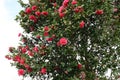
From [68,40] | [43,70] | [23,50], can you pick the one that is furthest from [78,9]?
[23,50]

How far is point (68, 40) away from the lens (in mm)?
13648

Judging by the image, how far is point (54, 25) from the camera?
13109mm

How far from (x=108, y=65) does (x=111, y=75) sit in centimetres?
60

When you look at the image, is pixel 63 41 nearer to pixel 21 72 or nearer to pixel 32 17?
pixel 32 17

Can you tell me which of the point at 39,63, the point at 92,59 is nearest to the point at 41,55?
the point at 39,63

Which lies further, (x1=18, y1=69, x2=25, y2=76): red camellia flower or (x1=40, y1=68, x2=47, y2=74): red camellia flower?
(x1=18, y1=69, x2=25, y2=76): red camellia flower

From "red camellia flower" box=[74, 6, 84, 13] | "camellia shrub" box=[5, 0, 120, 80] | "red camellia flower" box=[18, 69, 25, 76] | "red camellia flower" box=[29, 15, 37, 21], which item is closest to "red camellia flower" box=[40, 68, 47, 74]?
"camellia shrub" box=[5, 0, 120, 80]

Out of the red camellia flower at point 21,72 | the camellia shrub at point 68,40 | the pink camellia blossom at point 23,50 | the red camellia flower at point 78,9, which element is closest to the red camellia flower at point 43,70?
the camellia shrub at point 68,40

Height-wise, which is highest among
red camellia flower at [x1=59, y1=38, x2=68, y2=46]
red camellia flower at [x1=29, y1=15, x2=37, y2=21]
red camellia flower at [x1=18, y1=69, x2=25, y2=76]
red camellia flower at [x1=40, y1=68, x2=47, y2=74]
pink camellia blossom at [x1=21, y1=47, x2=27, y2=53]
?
red camellia flower at [x1=29, y1=15, x2=37, y2=21]

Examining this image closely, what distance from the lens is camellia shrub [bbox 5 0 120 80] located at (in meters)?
13.2

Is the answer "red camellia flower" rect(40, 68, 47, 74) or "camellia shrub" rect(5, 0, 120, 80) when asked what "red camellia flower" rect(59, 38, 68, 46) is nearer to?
"camellia shrub" rect(5, 0, 120, 80)

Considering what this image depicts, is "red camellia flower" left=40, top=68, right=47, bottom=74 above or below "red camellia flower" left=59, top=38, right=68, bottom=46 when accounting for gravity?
below

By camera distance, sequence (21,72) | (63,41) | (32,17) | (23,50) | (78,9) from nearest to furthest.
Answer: (63,41), (78,9), (21,72), (32,17), (23,50)

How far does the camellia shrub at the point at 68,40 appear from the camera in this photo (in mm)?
13195
